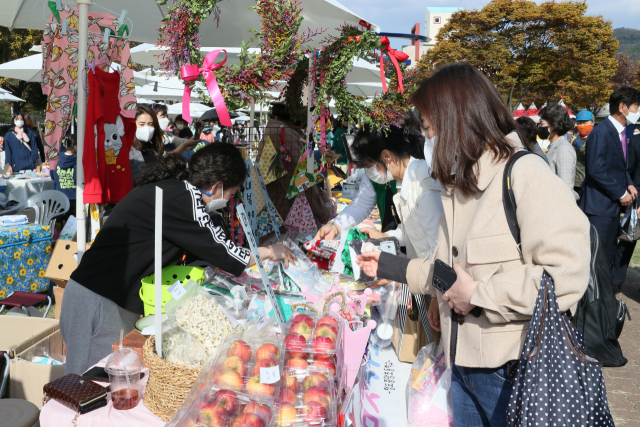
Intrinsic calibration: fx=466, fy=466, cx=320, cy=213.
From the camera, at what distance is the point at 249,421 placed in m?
1.35

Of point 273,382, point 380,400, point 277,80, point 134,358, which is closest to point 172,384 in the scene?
point 134,358

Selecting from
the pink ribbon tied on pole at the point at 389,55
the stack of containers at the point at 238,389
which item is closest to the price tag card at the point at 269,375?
the stack of containers at the point at 238,389

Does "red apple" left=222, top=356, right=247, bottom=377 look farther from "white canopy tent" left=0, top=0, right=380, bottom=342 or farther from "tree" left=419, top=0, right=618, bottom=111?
"tree" left=419, top=0, right=618, bottom=111

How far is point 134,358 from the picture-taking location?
1.86 meters

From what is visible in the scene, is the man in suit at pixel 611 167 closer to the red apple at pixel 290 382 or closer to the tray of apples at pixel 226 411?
the red apple at pixel 290 382

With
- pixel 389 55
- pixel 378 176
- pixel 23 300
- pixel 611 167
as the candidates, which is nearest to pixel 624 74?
pixel 611 167

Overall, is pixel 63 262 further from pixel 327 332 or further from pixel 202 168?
pixel 327 332

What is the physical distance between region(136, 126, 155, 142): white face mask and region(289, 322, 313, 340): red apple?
3.81m

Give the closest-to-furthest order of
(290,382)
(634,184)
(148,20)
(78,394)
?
(290,382) < (78,394) < (148,20) < (634,184)

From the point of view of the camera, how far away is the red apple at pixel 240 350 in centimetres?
155

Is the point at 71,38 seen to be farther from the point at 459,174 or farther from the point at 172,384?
the point at 459,174

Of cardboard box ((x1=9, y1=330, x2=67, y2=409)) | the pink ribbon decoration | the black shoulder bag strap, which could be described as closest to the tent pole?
cardboard box ((x1=9, y1=330, x2=67, y2=409))

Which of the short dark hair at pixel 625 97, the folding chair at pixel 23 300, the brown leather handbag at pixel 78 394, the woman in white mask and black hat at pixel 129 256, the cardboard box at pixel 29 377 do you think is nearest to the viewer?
the brown leather handbag at pixel 78 394

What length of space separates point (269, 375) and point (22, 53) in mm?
26552
